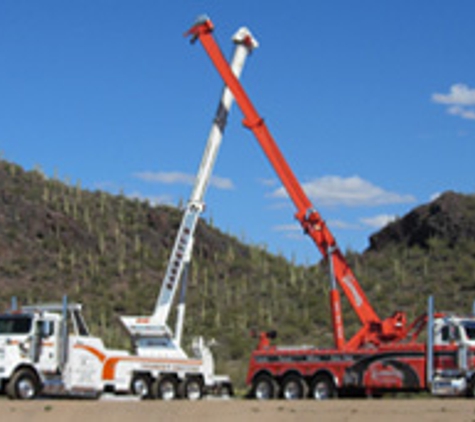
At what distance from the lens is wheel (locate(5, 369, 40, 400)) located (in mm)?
27953

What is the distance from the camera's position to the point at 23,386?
28.2 metres

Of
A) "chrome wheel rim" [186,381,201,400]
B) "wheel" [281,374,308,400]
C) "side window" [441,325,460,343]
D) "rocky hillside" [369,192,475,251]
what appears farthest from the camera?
"rocky hillside" [369,192,475,251]

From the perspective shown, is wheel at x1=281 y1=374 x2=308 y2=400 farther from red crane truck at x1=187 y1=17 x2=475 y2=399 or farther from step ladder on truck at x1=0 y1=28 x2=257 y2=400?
step ladder on truck at x1=0 y1=28 x2=257 y2=400

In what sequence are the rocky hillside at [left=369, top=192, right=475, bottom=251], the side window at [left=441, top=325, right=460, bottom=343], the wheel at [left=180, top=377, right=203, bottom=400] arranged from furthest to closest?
the rocky hillside at [left=369, top=192, right=475, bottom=251]
the wheel at [left=180, top=377, right=203, bottom=400]
the side window at [left=441, top=325, right=460, bottom=343]

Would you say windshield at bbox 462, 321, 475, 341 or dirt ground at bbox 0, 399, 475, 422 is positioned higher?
windshield at bbox 462, 321, 475, 341

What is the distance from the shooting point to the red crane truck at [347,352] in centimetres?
2814

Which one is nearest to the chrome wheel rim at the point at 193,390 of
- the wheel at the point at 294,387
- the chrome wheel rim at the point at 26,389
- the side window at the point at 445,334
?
the wheel at the point at 294,387

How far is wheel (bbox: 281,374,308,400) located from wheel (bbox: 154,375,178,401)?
10.6 feet

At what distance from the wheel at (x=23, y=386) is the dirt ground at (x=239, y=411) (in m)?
1.21

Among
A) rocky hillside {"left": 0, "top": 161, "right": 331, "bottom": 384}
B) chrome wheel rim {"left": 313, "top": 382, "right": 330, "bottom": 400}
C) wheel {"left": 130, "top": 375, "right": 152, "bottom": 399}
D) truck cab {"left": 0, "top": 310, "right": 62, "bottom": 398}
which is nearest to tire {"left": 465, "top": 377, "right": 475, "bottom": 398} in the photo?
chrome wheel rim {"left": 313, "top": 382, "right": 330, "bottom": 400}

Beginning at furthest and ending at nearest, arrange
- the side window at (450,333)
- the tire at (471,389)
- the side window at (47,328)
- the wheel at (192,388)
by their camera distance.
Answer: the wheel at (192,388)
the side window at (47,328)
the side window at (450,333)
the tire at (471,389)

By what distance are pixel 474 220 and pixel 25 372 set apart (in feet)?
136

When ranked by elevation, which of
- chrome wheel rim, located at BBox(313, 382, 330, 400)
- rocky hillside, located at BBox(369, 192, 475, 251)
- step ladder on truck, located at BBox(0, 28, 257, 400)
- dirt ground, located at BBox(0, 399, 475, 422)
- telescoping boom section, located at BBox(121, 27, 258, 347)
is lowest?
dirt ground, located at BBox(0, 399, 475, 422)

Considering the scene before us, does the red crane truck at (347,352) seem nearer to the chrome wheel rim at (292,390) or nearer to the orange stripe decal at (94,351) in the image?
the chrome wheel rim at (292,390)
